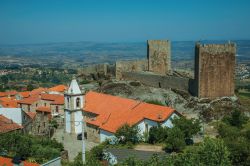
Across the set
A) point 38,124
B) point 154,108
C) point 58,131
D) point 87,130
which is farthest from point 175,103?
point 38,124

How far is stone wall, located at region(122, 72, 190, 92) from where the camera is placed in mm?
37625

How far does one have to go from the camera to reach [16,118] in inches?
1412

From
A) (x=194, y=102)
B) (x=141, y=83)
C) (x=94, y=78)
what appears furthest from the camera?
(x=94, y=78)

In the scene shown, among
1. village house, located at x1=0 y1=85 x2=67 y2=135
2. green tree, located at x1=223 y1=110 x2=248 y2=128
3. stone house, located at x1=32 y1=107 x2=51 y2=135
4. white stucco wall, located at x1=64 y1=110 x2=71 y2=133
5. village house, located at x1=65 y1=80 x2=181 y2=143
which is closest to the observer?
green tree, located at x1=223 y1=110 x2=248 y2=128

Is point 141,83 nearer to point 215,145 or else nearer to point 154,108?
point 154,108

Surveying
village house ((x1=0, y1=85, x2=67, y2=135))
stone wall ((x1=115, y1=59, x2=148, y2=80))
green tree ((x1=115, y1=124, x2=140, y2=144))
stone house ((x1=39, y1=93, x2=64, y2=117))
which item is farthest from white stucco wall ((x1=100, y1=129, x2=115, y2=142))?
stone wall ((x1=115, y1=59, x2=148, y2=80))

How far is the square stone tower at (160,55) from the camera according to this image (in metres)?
46.2

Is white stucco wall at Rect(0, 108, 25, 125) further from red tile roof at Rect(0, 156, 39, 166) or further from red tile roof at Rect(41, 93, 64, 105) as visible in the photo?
red tile roof at Rect(0, 156, 39, 166)

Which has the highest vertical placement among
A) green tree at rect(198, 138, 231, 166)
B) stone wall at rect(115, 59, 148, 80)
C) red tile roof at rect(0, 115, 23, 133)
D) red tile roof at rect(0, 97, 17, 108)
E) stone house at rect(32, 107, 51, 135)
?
stone wall at rect(115, 59, 148, 80)

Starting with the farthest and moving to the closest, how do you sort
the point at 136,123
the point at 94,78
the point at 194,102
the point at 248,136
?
the point at 94,78, the point at 194,102, the point at 136,123, the point at 248,136

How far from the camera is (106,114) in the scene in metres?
33.3

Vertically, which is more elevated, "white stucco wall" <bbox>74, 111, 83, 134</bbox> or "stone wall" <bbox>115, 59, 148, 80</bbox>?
"stone wall" <bbox>115, 59, 148, 80</bbox>

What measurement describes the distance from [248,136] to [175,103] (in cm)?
1163

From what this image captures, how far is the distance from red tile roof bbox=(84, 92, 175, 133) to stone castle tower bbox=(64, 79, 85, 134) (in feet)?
3.47
